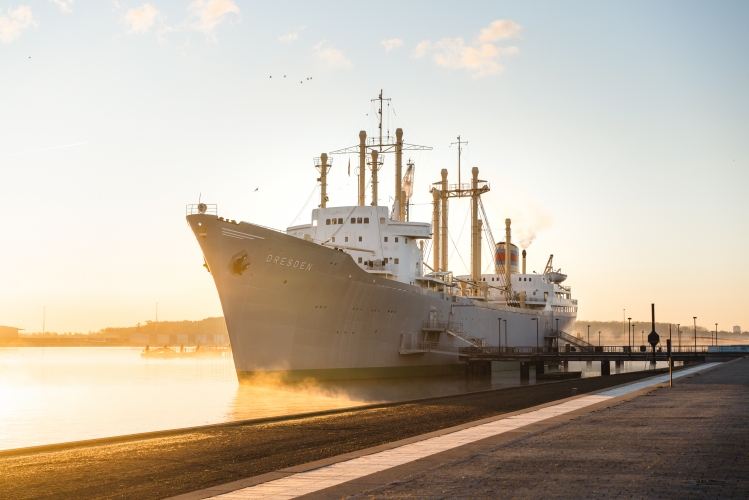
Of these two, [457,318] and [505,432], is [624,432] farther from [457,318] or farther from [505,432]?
[457,318]

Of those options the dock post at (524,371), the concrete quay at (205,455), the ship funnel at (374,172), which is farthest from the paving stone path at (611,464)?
the dock post at (524,371)

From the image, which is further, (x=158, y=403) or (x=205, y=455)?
(x=158, y=403)

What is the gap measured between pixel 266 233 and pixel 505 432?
879 inches

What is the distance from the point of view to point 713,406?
58.4 feet

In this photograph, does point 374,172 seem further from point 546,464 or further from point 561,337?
point 546,464

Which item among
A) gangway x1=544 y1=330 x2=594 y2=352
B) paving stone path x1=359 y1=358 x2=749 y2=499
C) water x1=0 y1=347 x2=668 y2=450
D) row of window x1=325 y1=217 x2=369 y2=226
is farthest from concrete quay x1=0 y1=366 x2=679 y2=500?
gangway x1=544 y1=330 x2=594 y2=352

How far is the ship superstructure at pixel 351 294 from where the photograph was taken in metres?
34.2

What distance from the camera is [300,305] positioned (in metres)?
36.1

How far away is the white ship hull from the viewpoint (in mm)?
33938

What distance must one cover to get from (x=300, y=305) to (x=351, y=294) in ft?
11.7

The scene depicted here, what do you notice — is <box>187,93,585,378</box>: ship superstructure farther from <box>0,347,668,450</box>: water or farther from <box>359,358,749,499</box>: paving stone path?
<box>359,358,749,499</box>: paving stone path

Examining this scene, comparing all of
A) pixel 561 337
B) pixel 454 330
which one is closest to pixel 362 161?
pixel 454 330

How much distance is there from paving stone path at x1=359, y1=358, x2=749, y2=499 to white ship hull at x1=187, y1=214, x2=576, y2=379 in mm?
21476

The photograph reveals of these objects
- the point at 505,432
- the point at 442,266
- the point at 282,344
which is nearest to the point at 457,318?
the point at 442,266
